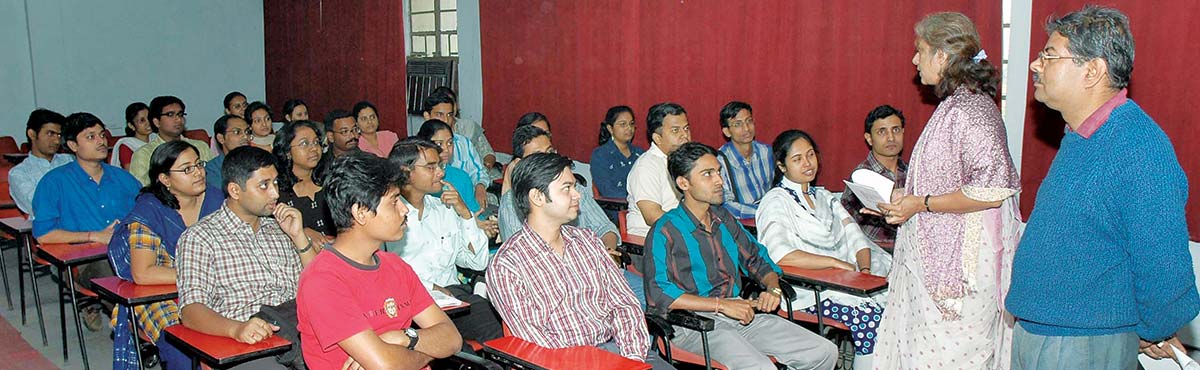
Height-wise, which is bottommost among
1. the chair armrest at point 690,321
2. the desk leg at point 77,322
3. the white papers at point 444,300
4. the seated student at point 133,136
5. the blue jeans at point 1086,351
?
the desk leg at point 77,322

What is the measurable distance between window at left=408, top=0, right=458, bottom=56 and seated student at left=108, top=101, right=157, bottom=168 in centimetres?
257

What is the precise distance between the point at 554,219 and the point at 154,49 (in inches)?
334

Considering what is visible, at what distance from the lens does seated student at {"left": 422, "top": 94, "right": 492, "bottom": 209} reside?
212 inches

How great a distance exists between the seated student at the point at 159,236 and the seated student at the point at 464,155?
6.35 feet

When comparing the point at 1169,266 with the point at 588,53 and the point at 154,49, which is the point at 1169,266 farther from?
the point at 154,49

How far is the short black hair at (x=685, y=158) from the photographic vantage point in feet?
10.5

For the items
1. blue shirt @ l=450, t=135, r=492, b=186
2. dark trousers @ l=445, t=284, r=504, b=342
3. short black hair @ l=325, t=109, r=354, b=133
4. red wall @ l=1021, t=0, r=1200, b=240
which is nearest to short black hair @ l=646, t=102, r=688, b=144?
blue shirt @ l=450, t=135, r=492, b=186

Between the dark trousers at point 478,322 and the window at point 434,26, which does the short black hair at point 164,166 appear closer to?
the dark trousers at point 478,322

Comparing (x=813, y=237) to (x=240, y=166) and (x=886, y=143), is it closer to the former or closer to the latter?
(x=886, y=143)

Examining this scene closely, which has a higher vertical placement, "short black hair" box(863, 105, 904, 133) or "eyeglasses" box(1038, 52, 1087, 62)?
"eyeglasses" box(1038, 52, 1087, 62)

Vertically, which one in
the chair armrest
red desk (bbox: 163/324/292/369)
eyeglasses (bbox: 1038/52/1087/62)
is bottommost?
the chair armrest

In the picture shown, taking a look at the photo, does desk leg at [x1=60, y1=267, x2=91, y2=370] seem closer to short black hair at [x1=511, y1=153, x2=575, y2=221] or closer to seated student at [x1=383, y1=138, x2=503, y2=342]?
seated student at [x1=383, y1=138, x2=503, y2=342]

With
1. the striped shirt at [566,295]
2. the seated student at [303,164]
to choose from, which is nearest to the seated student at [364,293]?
the striped shirt at [566,295]

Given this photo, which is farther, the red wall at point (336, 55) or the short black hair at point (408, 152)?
the red wall at point (336, 55)
